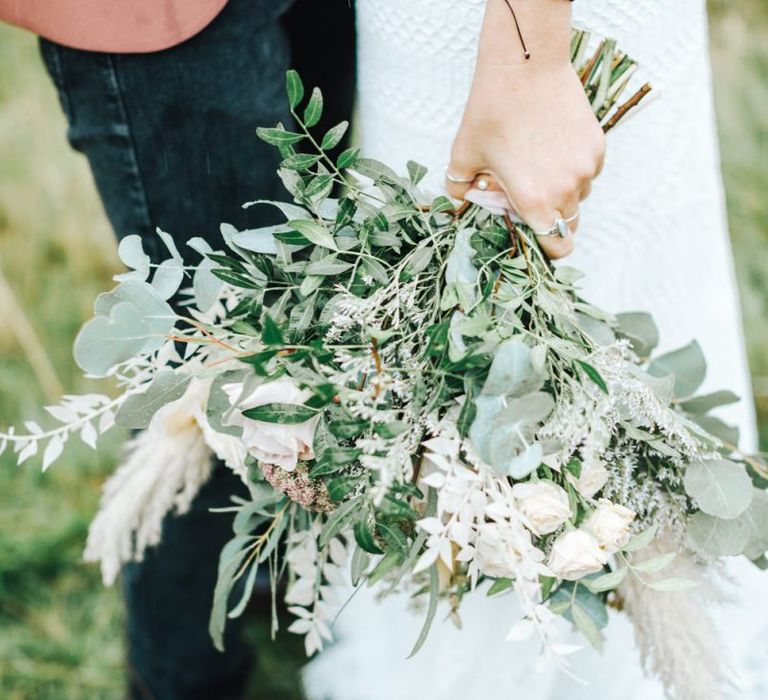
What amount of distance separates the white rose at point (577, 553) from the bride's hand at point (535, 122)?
302 millimetres

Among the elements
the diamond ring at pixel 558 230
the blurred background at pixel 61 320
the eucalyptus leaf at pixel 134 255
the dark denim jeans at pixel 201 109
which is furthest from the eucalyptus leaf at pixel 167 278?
the blurred background at pixel 61 320

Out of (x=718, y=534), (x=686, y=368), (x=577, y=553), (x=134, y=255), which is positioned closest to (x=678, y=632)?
(x=718, y=534)

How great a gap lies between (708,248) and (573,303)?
435 mm

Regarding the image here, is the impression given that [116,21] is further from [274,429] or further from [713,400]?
[713,400]

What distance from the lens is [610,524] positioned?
80cm

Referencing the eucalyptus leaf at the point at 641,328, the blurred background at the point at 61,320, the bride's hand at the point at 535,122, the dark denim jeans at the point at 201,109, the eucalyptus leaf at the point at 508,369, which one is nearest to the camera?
the eucalyptus leaf at the point at 508,369

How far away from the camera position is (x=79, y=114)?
100cm

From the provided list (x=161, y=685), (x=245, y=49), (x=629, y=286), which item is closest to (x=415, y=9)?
(x=245, y=49)

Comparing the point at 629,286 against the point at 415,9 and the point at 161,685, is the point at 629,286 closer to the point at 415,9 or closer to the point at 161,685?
the point at 415,9

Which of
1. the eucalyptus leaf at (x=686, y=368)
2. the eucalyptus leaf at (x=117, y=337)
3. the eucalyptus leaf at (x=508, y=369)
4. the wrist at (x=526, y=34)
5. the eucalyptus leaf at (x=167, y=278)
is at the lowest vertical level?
the eucalyptus leaf at (x=686, y=368)

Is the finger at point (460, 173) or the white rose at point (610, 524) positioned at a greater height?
the finger at point (460, 173)

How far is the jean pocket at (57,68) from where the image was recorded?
3.19 ft

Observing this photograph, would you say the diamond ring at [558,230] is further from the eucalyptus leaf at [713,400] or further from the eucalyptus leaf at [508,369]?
the eucalyptus leaf at [713,400]

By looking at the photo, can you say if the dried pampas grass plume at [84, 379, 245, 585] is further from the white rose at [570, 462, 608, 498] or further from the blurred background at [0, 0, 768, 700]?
the blurred background at [0, 0, 768, 700]
